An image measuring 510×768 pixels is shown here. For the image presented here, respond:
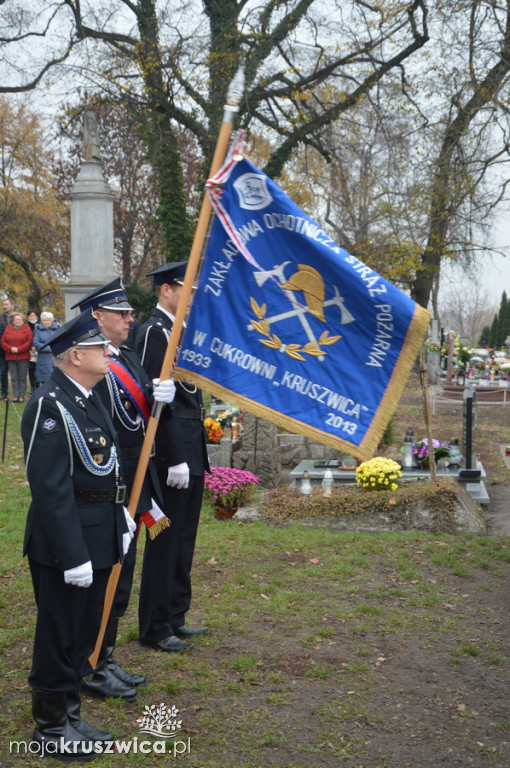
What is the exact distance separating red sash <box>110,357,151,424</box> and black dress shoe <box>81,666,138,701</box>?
1.52m

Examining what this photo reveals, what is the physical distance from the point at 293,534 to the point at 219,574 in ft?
4.89

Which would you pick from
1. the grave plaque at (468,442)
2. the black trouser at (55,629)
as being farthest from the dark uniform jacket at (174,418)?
the grave plaque at (468,442)

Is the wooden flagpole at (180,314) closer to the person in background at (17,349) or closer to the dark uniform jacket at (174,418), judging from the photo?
the dark uniform jacket at (174,418)

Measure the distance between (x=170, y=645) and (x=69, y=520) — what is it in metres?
1.93

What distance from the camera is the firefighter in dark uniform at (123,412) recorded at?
4531 millimetres

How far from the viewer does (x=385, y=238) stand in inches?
986

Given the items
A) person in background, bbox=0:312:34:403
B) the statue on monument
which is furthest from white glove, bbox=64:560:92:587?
person in background, bbox=0:312:34:403

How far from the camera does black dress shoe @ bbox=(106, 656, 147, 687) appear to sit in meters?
4.76

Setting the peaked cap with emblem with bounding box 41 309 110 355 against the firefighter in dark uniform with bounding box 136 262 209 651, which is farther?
the firefighter in dark uniform with bounding box 136 262 209 651

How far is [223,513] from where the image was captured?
9.32 meters

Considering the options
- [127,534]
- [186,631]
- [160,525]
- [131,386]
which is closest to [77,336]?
[131,386]

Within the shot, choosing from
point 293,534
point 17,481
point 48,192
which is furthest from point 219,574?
point 48,192

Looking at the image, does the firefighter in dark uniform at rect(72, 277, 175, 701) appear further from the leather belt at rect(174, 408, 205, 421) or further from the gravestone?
the gravestone

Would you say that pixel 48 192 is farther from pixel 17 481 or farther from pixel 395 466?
pixel 395 466
